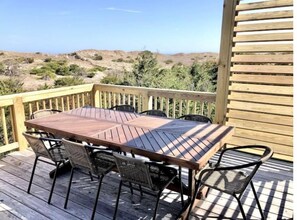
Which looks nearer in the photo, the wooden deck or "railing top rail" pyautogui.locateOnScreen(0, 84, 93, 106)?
the wooden deck

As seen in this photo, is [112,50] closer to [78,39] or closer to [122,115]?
[78,39]

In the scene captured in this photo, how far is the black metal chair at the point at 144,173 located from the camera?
1949mm

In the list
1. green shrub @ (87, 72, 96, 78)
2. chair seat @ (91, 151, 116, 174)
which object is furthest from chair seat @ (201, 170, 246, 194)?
green shrub @ (87, 72, 96, 78)

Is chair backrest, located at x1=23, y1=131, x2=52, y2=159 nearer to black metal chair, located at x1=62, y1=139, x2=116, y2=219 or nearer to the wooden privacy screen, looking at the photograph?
black metal chair, located at x1=62, y1=139, x2=116, y2=219

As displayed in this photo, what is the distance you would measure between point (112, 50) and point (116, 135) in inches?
756

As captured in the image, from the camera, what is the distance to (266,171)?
11.0 ft

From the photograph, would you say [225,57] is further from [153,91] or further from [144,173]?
[144,173]

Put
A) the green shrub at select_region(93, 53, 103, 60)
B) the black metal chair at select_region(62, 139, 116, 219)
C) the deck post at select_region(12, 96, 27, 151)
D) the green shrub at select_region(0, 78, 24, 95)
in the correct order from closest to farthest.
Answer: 1. the black metal chair at select_region(62, 139, 116, 219)
2. the deck post at select_region(12, 96, 27, 151)
3. the green shrub at select_region(0, 78, 24, 95)
4. the green shrub at select_region(93, 53, 103, 60)

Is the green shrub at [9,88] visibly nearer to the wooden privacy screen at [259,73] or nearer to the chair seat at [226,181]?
the wooden privacy screen at [259,73]

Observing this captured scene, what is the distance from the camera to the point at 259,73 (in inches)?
144

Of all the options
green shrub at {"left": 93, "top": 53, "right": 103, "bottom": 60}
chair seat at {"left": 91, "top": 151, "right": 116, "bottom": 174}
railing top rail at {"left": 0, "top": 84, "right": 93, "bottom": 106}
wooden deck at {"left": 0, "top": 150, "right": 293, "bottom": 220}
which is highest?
green shrub at {"left": 93, "top": 53, "right": 103, "bottom": 60}

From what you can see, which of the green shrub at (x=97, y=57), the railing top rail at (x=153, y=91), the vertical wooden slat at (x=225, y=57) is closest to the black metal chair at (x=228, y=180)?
the vertical wooden slat at (x=225, y=57)

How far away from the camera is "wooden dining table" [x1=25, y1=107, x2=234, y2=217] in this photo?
79.4 inches

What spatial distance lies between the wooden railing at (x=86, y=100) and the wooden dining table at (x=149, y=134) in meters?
1.06
